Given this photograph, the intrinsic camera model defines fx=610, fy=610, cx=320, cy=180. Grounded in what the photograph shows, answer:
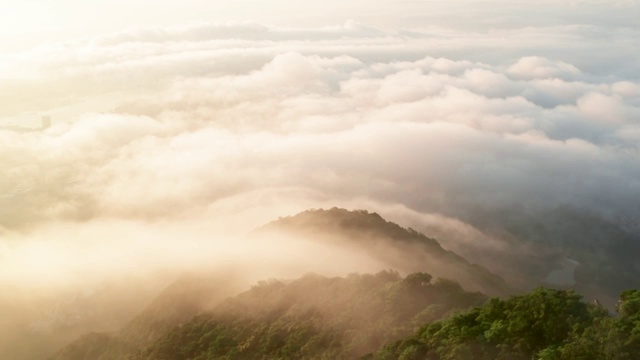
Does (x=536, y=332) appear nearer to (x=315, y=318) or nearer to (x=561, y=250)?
(x=315, y=318)

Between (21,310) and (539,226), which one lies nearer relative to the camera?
(21,310)

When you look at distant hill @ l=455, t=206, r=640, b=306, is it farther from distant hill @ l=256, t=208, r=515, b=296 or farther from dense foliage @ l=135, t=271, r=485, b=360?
dense foliage @ l=135, t=271, r=485, b=360

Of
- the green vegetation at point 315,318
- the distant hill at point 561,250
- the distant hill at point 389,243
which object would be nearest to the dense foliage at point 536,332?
the green vegetation at point 315,318

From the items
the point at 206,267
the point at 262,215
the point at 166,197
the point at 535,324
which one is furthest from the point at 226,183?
the point at 535,324

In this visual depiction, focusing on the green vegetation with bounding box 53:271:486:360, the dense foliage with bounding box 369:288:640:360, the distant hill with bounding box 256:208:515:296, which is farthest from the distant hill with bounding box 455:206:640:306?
the dense foliage with bounding box 369:288:640:360

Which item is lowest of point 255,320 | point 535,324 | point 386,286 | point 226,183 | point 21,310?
point 226,183

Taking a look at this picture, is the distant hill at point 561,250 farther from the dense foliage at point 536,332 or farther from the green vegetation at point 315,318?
the dense foliage at point 536,332

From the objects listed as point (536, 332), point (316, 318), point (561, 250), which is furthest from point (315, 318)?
point (561, 250)

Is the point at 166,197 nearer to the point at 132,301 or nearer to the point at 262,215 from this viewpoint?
the point at 262,215
